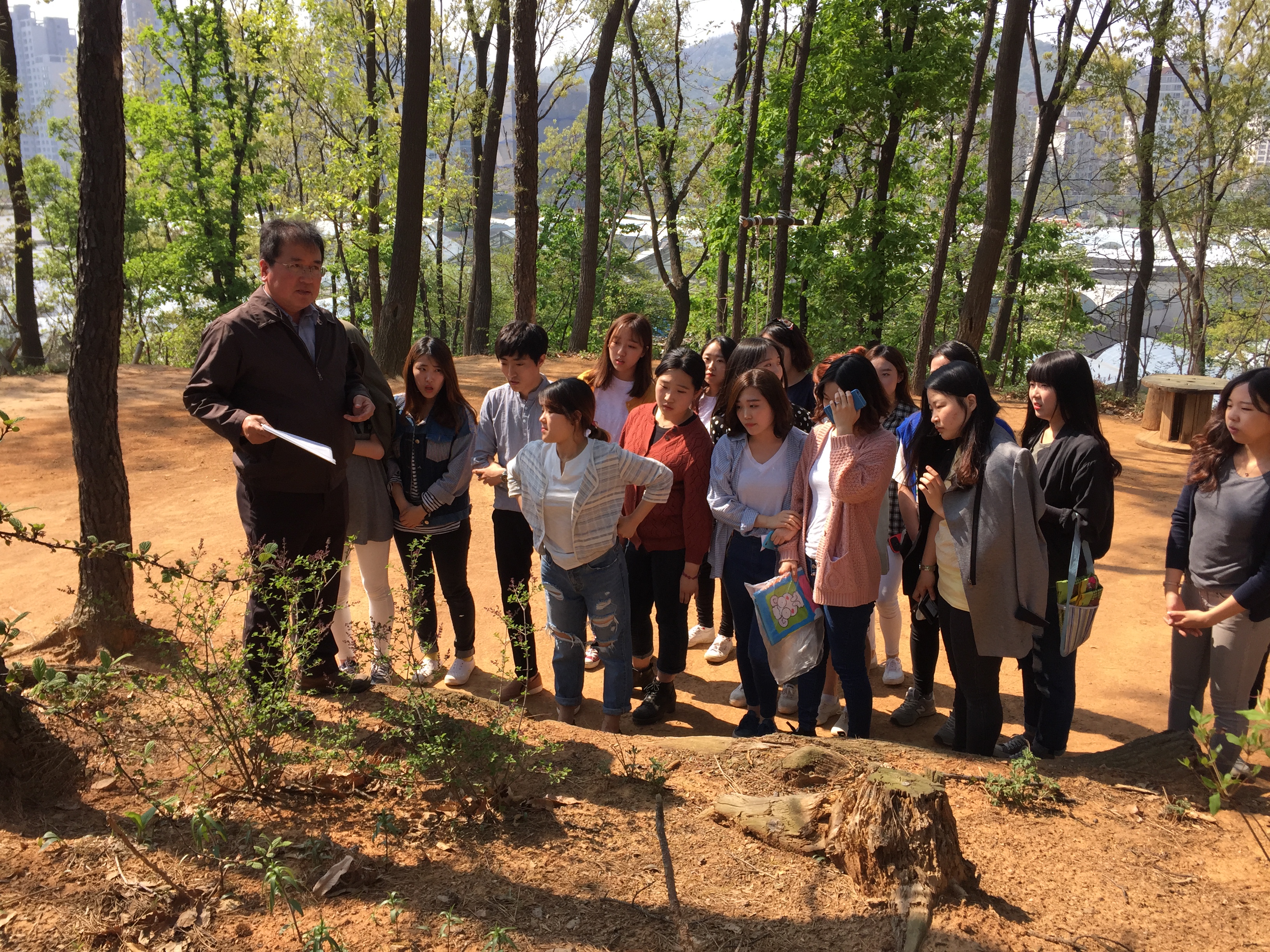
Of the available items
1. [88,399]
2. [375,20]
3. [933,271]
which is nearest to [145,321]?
[375,20]

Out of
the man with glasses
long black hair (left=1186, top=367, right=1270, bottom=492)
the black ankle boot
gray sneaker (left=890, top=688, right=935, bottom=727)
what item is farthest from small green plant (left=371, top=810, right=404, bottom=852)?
long black hair (left=1186, top=367, right=1270, bottom=492)

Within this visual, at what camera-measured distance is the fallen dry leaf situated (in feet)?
8.00

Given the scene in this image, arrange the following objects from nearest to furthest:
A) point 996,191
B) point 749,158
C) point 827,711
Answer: point 827,711
point 996,191
point 749,158

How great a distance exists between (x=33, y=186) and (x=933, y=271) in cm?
2372

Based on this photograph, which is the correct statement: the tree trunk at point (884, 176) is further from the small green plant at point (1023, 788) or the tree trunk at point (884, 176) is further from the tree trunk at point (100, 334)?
the small green plant at point (1023, 788)

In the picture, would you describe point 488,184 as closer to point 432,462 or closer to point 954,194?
point 954,194

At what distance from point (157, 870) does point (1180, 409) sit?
1198 cm

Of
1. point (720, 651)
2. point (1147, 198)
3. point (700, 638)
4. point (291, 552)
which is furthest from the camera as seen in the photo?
point (1147, 198)

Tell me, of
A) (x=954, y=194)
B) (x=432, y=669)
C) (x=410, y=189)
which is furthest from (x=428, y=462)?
(x=954, y=194)

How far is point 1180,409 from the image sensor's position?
11.0 metres

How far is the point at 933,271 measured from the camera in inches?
526

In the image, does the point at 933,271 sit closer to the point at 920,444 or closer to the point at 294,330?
the point at 920,444

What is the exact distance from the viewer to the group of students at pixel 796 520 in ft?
11.4

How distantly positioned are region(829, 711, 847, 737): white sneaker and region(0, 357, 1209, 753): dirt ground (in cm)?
25
